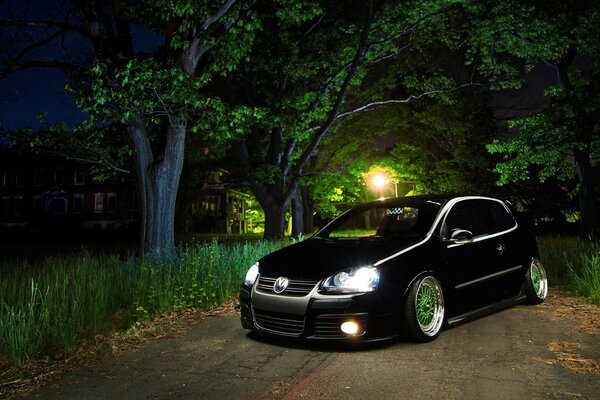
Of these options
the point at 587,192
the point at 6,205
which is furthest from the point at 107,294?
the point at 6,205

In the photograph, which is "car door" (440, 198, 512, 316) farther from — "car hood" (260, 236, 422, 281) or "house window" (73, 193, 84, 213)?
"house window" (73, 193, 84, 213)

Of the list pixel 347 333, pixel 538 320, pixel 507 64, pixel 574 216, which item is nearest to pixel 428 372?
pixel 347 333

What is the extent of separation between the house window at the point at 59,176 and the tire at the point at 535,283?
196 ft

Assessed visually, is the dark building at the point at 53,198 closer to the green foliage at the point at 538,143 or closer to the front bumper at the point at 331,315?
the green foliage at the point at 538,143

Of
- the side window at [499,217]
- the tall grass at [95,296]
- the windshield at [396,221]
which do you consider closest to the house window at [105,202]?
the tall grass at [95,296]

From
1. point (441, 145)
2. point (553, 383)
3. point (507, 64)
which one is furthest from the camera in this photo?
point (441, 145)

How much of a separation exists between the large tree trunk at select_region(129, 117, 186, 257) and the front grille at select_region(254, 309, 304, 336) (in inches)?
286

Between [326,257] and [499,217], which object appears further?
[499,217]

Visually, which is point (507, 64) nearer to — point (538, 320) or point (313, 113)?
point (313, 113)

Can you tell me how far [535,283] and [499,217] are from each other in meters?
1.25

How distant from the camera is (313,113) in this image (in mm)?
19812

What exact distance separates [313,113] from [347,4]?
14.2ft

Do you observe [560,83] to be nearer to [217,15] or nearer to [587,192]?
[587,192]

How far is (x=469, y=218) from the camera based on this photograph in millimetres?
7074
